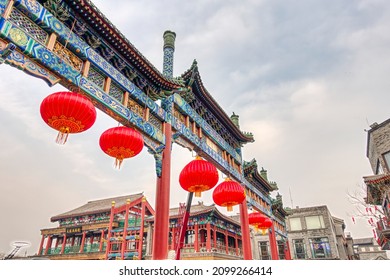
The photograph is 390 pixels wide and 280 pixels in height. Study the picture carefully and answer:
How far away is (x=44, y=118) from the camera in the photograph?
3244 mm

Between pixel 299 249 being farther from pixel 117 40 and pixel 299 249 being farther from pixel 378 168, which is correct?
pixel 117 40

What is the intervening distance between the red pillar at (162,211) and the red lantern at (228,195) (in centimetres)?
149

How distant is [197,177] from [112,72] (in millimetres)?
2791

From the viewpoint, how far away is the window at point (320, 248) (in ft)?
89.8

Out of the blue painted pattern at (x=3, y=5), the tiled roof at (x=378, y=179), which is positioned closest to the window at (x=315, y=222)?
the tiled roof at (x=378, y=179)

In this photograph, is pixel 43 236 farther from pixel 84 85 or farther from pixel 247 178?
pixel 84 85

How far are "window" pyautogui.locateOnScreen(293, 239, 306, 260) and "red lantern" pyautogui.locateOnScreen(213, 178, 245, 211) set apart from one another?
1070 inches

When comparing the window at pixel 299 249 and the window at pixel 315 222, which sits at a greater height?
the window at pixel 315 222

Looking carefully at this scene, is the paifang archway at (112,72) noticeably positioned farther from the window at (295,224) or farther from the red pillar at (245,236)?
the window at (295,224)

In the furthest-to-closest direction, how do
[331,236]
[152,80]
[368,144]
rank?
[331,236] < [368,144] < [152,80]

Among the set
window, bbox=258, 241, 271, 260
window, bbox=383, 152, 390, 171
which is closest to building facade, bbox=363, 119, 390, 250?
window, bbox=383, 152, 390, 171
